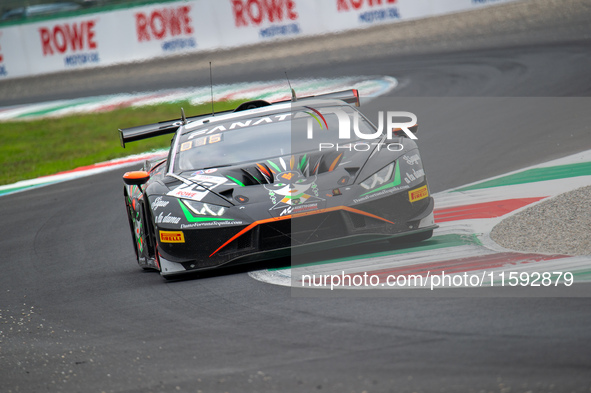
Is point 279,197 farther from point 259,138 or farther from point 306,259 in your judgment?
point 259,138

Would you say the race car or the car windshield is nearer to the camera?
the race car

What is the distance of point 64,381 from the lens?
4051 mm

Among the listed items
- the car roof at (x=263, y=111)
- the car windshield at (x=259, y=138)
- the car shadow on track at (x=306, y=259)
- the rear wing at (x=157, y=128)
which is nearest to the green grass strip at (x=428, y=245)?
the car shadow on track at (x=306, y=259)

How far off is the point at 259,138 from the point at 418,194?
4.99 ft

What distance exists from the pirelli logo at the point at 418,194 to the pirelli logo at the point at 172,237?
5.21ft

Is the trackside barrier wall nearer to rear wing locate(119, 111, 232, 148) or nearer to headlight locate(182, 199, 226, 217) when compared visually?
rear wing locate(119, 111, 232, 148)

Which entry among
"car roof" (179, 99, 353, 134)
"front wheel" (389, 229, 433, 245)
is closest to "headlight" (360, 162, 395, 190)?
"front wheel" (389, 229, 433, 245)

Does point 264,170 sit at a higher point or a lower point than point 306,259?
higher

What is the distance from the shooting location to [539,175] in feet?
27.4

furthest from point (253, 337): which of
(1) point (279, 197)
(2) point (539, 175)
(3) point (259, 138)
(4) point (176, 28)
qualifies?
(4) point (176, 28)

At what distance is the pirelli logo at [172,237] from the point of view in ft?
19.1

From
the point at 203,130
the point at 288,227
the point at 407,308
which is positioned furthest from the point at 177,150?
the point at 407,308

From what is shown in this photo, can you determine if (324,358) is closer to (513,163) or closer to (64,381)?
(64,381)

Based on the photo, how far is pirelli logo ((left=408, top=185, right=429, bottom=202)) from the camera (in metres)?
5.94
